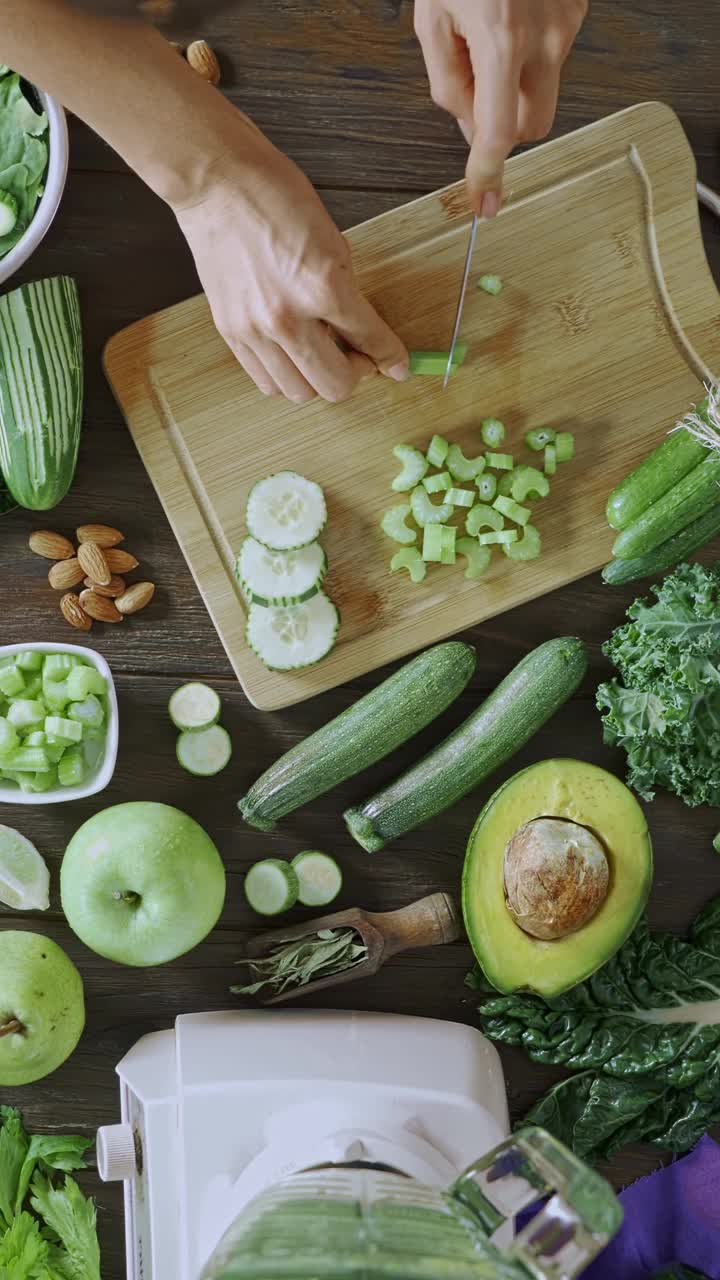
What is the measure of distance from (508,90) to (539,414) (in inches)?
28.6

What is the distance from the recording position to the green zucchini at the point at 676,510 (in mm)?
2057

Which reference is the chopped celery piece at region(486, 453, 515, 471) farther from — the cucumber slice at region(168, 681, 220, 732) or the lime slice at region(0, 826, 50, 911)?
the lime slice at region(0, 826, 50, 911)

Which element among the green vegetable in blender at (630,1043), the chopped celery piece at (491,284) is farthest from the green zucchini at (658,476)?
the green vegetable in blender at (630,1043)

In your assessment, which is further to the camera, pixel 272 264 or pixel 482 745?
pixel 482 745

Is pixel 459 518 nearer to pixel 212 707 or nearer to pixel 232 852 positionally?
pixel 212 707

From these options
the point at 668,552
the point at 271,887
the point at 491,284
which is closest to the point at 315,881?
the point at 271,887

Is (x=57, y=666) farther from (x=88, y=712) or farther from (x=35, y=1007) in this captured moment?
(x=35, y=1007)

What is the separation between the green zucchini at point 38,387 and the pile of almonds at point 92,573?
0.13 meters

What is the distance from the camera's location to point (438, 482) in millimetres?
2135

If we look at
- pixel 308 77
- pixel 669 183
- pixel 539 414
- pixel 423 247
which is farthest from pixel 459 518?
pixel 308 77

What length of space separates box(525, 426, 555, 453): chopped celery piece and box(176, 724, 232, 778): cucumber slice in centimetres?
86

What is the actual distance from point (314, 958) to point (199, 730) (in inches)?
20.2

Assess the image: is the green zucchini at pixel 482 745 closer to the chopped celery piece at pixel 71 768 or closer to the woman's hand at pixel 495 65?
the chopped celery piece at pixel 71 768

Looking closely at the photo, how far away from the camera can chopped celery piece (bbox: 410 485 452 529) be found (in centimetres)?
214
